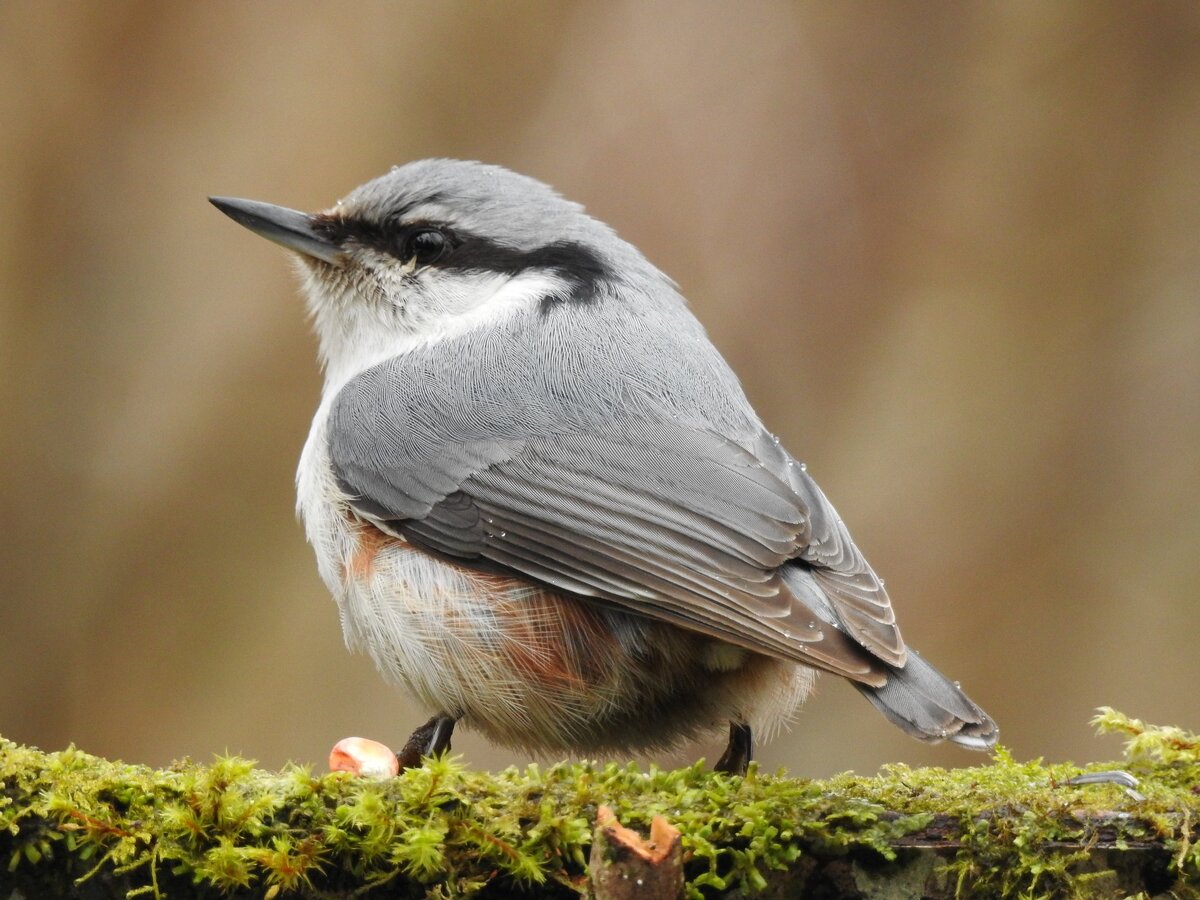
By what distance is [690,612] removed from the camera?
2395mm

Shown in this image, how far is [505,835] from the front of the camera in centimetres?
187

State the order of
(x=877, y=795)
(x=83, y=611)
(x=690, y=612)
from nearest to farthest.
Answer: (x=877, y=795)
(x=690, y=612)
(x=83, y=611)

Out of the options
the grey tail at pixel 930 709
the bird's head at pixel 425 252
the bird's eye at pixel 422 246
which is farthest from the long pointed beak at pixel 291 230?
the grey tail at pixel 930 709

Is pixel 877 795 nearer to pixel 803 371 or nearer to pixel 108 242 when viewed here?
pixel 803 371

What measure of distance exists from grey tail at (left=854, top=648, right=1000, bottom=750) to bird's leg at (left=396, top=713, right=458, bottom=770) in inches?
35.8

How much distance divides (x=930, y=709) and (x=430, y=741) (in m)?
1.08

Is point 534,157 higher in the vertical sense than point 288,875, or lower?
higher

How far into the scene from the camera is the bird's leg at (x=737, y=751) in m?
2.78

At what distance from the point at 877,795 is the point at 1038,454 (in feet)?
12.0

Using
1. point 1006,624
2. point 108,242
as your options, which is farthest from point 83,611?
point 1006,624

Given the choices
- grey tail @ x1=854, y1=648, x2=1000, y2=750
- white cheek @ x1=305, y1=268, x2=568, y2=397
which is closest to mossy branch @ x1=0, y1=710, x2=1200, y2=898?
grey tail @ x1=854, y1=648, x2=1000, y2=750

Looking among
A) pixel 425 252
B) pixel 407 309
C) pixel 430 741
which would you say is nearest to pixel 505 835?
pixel 430 741

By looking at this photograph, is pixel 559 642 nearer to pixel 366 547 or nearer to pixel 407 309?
pixel 366 547

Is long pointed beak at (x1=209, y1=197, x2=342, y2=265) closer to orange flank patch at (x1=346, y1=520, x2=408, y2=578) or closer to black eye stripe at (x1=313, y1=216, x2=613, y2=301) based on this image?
black eye stripe at (x1=313, y1=216, x2=613, y2=301)
